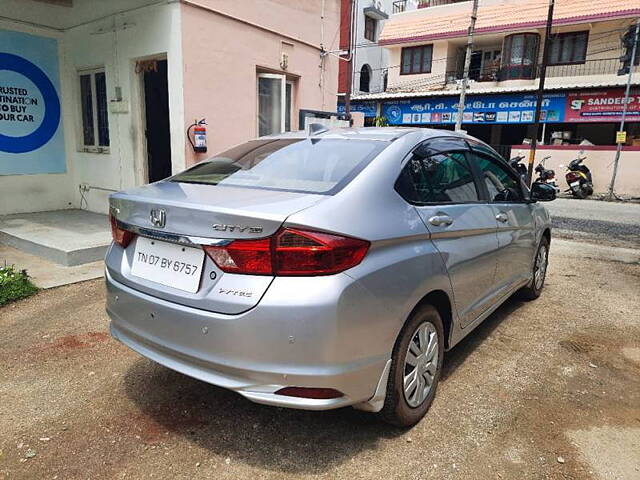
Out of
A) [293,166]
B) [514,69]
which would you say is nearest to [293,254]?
[293,166]

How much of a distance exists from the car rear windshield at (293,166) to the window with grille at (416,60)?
24.9 meters

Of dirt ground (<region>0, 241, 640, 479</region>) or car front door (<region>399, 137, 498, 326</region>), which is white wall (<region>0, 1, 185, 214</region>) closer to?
dirt ground (<region>0, 241, 640, 479</region>)

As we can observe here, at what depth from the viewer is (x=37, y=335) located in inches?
145

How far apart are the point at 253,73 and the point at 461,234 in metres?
5.57

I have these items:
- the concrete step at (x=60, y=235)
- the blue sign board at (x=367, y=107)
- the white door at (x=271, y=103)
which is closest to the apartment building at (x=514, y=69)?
the blue sign board at (x=367, y=107)

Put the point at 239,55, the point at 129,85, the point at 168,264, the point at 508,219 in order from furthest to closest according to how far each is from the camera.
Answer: the point at 239,55
the point at 129,85
the point at 508,219
the point at 168,264

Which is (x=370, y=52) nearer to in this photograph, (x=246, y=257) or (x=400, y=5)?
(x=400, y=5)

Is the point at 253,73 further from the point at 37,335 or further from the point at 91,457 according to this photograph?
the point at 91,457

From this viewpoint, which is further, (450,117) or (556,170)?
(450,117)

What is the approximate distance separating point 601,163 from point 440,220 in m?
17.9

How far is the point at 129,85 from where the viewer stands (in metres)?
6.89

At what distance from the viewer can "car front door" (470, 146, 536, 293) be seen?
3510 mm

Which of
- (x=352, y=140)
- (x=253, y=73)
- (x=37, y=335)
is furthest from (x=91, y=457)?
(x=253, y=73)

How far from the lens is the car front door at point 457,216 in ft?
8.68
